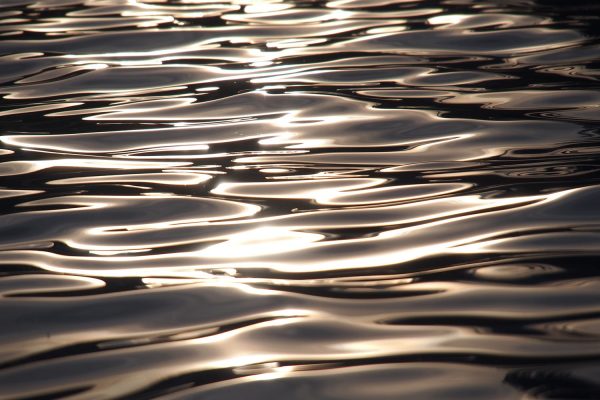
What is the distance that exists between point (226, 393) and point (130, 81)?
1980mm

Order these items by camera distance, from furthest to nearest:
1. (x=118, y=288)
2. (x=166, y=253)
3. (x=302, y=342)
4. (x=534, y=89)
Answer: (x=534, y=89), (x=166, y=253), (x=118, y=288), (x=302, y=342)

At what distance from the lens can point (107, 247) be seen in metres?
1.81

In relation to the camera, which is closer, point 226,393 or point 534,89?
point 226,393

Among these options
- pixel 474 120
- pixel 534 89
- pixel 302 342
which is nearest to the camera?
pixel 302 342

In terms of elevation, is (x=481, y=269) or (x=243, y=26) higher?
(x=243, y=26)

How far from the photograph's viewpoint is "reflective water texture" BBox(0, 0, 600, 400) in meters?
1.33

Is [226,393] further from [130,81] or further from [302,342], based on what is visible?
[130,81]

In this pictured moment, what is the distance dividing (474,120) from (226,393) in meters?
1.46

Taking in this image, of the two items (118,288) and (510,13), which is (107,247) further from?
(510,13)

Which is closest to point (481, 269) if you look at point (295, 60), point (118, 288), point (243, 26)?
point (118, 288)

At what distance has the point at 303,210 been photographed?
6.43 feet

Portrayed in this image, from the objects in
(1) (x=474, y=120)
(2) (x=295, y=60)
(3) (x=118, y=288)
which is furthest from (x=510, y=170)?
(2) (x=295, y=60)

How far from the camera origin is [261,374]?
129cm

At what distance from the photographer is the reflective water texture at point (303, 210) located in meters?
1.33
